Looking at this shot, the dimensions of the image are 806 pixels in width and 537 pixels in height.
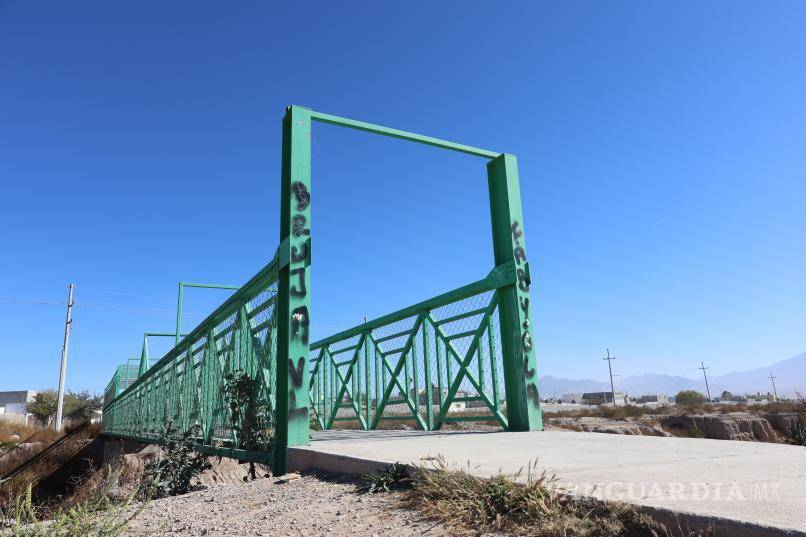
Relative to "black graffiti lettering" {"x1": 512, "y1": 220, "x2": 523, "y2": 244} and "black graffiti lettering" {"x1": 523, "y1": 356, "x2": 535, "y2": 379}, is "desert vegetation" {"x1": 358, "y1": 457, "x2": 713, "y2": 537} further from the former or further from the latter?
"black graffiti lettering" {"x1": 512, "y1": 220, "x2": 523, "y2": 244}

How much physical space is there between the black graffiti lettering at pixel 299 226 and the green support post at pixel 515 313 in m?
2.79

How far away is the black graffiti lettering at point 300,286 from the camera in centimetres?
552

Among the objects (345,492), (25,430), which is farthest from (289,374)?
(25,430)

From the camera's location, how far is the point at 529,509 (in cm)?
222

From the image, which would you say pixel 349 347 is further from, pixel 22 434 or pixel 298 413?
pixel 22 434

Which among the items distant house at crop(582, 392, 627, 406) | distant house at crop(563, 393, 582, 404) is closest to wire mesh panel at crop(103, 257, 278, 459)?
distant house at crop(582, 392, 627, 406)

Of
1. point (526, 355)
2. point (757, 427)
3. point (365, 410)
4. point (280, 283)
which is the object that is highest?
point (280, 283)

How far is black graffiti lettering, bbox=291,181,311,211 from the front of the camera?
5.86 m

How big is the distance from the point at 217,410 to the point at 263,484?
10.2ft

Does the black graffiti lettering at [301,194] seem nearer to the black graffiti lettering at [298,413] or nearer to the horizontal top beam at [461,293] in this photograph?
the black graffiti lettering at [298,413]

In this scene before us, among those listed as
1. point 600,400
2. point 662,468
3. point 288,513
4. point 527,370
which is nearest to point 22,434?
point 527,370

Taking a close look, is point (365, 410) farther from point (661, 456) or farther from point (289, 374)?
point (661, 456)

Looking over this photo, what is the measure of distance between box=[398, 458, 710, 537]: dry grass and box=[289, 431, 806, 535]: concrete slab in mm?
79

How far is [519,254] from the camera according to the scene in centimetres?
715
